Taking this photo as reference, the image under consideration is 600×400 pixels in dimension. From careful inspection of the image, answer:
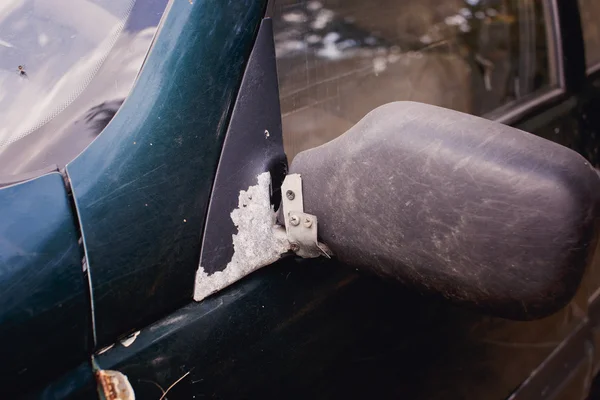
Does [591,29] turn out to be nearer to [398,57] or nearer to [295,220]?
[398,57]

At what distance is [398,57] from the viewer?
192 centimetres

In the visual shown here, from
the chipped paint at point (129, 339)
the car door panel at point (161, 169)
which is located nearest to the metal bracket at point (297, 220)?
the car door panel at point (161, 169)

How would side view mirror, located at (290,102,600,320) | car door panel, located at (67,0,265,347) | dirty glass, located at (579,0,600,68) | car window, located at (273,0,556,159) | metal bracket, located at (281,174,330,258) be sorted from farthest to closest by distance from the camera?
dirty glass, located at (579,0,600,68) < car window, located at (273,0,556,159) < metal bracket, located at (281,174,330,258) < car door panel, located at (67,0,265,347) < side view mirror, located at (290,102,600,320)

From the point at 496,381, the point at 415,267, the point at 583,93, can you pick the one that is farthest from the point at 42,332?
the point at 583,93

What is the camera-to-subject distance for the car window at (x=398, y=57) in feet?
5.09

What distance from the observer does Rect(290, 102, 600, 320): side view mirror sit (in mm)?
913

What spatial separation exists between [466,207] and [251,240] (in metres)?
0.49

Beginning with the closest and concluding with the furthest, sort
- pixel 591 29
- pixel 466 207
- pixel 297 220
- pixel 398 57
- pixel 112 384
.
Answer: pixel 466 207 < pixel 112 384 < pixel 297 220 < pixel 398 57 < pixel 591 29

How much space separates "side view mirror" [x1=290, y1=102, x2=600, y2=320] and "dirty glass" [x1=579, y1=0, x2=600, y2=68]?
1.60m

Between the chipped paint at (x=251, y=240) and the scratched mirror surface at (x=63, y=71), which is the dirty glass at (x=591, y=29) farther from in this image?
the scratched mirror surface at (x=63, y=71)

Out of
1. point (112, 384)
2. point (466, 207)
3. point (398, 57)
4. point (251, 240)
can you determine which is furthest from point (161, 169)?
point (398, 57)

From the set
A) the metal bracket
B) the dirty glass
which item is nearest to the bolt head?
the metal bracket

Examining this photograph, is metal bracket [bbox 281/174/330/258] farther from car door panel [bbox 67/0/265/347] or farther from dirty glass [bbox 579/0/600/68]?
dirty glass [bbox 579/0/600/68]

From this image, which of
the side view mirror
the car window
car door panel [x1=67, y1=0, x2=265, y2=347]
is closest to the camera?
the side view mirror
